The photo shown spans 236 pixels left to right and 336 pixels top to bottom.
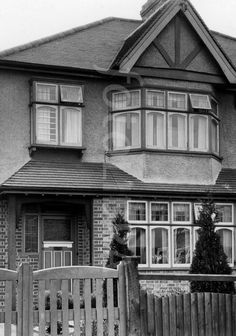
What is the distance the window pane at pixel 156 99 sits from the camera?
20819mm

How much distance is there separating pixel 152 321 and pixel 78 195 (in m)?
10.5

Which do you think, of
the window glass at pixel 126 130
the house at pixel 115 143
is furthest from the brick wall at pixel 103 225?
the window glass at pixel 126 130

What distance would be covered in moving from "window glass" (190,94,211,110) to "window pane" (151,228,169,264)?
3.85 m

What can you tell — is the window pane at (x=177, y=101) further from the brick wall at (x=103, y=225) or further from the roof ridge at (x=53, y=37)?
the roof ridge at (x=53, y=37)

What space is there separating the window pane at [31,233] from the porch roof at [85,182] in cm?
143

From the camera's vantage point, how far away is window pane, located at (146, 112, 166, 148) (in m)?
20.8

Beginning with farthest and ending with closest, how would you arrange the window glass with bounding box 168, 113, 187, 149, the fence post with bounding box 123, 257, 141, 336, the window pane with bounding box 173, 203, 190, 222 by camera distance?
the window glass with bounding box 168, 113, 187, 149, the window pane with bounding box 173, 203, 190, 222, the fence post with bounding box 123, 257, 141, 336

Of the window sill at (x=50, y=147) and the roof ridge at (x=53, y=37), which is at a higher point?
the roof ridge at (x=53, y=37)

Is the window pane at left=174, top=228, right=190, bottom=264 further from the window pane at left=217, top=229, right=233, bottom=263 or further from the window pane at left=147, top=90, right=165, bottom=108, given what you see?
the window pane at left=147, top=90, right=165, bottom=108

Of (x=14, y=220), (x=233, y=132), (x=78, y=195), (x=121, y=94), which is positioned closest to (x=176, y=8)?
(x=121, y=94)

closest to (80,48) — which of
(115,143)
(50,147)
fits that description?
(115,143)

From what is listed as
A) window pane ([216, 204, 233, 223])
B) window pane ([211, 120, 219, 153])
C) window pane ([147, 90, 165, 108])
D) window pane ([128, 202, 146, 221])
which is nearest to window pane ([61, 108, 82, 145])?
window pane ([147, 90, 165, 108])

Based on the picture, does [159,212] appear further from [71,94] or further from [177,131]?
[71,94]

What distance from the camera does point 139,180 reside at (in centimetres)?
2050
